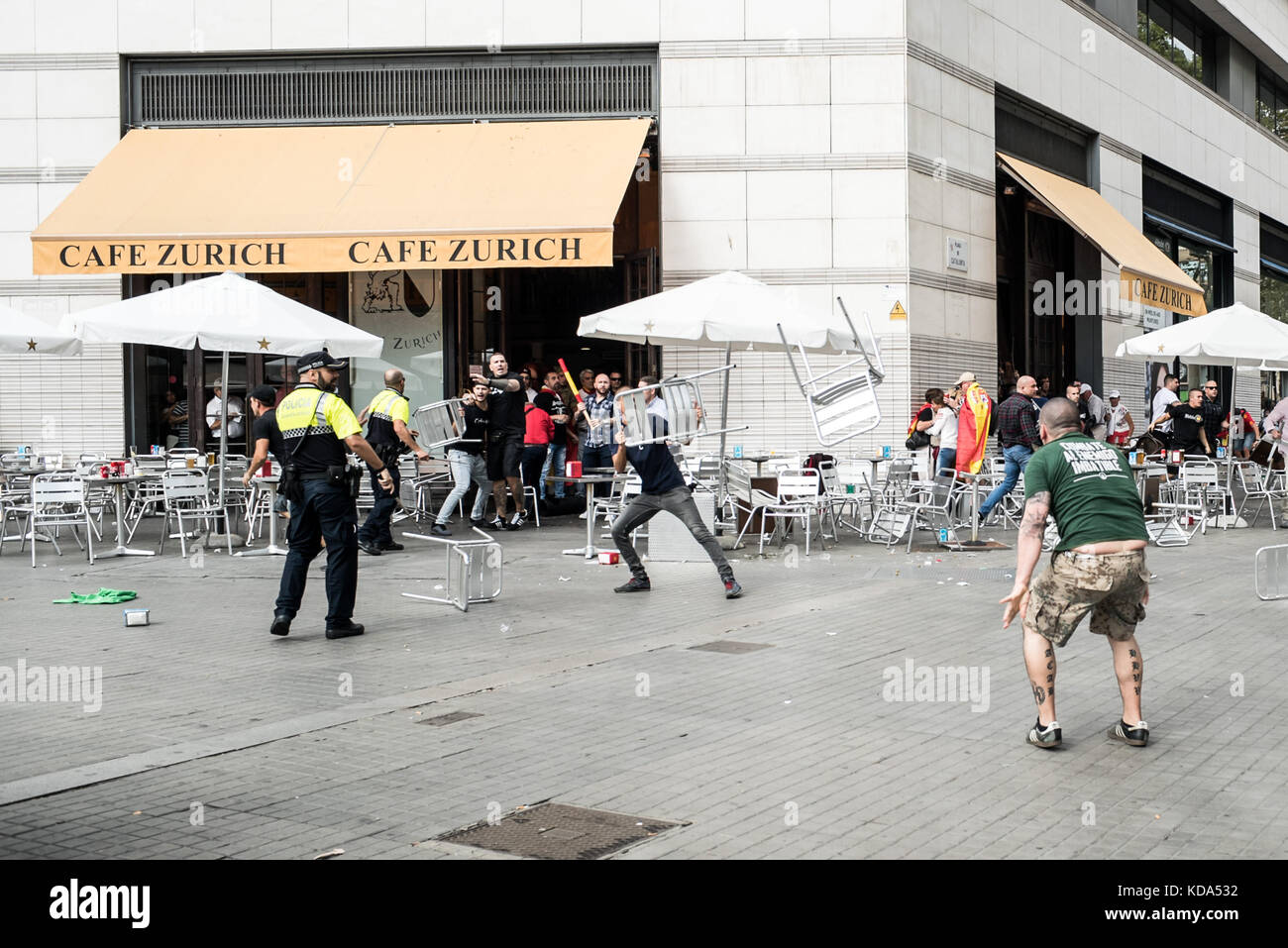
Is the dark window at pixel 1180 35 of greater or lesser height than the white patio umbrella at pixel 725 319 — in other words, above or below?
above

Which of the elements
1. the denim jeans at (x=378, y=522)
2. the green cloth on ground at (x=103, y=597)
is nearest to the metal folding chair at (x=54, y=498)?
the green cloth on ground at (x=103, y=597)

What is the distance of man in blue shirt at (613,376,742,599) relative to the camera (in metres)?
11.2

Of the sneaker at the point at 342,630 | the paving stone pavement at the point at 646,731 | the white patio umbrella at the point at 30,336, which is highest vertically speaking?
the white patio umbrella at the point at 30,336

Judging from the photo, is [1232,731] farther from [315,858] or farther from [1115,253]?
[1115,253]

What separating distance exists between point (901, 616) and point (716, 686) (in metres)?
2.89

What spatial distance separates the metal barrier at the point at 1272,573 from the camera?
10797 millimetres

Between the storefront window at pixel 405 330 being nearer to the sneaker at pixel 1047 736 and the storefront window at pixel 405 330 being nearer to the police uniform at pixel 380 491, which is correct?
the police uniform at pixel 380 491

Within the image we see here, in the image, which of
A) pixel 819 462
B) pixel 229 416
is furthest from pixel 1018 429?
pixel 229 416

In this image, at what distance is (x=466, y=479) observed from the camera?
15984 millimetres

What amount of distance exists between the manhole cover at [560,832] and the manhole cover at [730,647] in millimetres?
3569

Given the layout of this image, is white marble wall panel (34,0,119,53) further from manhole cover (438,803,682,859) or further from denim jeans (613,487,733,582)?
manhole cover (438,803,682,859)

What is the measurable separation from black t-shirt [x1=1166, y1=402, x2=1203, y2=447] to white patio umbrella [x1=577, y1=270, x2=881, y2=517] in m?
6.99

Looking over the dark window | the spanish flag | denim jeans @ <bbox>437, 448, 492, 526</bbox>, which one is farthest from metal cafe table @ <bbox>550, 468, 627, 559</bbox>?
the dark window

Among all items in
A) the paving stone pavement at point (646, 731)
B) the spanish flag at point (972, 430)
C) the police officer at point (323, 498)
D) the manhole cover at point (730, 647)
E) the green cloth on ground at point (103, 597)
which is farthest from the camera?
the spanish flag at point (972, 430)
